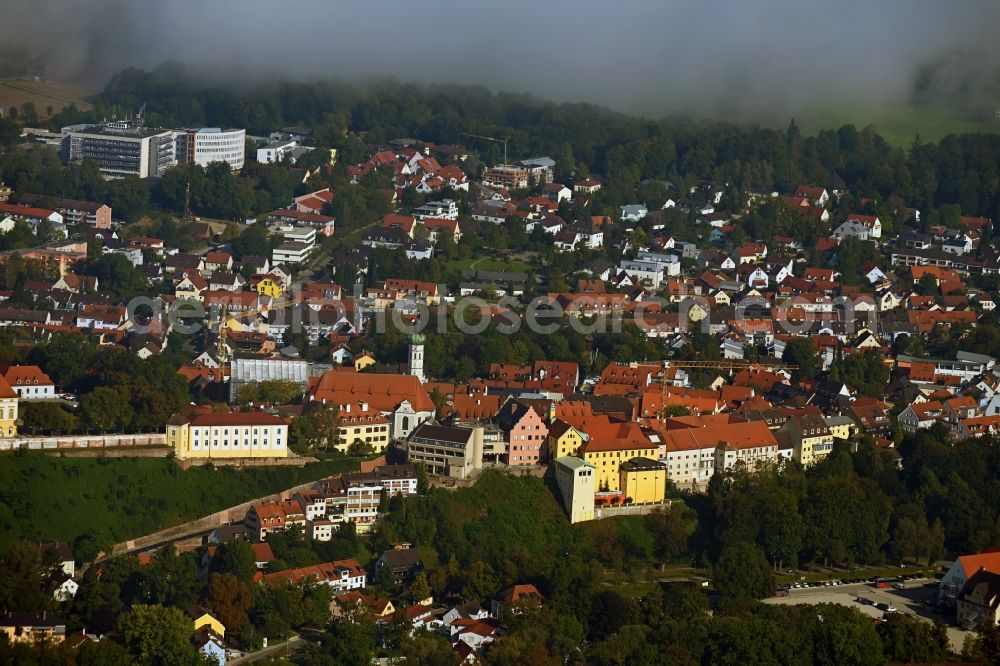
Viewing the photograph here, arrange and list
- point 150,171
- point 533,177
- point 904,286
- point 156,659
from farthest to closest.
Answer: point 533,177 → point 150,171 → point 904,286 → point 156,659

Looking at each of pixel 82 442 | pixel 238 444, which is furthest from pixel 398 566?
pixel 82 442

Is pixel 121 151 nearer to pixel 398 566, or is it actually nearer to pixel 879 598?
pixel 398 566

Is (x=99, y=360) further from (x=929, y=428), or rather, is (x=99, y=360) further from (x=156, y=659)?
(x=929, y=428)

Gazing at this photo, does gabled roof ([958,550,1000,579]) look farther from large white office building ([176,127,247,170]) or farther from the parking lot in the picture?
large white office building ([176,127,247,170])

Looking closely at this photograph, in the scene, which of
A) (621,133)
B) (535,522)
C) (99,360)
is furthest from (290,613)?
(621,133)

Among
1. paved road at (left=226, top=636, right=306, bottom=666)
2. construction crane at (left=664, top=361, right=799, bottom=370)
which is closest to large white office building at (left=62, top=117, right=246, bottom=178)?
construction crane at (left=664, top=361, right=799, bottom=370)

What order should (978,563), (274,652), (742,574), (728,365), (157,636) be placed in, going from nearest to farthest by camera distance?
(157,636) < (274,652) < (742,574) < (978,563) < (728,365)
